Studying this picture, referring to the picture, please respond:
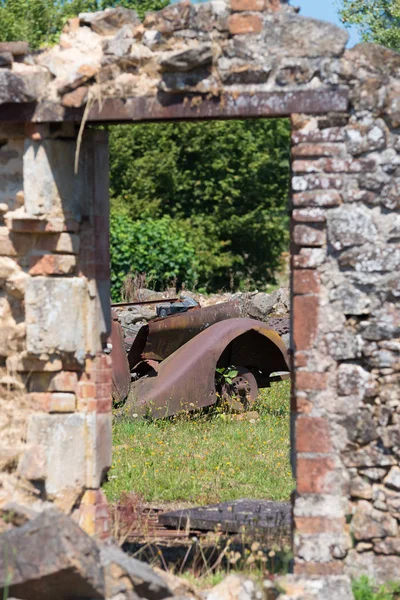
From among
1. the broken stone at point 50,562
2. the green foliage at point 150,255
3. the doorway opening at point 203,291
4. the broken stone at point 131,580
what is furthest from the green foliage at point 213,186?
the broken stone at point 50,562

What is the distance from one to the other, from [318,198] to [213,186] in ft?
70.6

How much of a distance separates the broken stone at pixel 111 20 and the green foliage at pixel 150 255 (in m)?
13.4

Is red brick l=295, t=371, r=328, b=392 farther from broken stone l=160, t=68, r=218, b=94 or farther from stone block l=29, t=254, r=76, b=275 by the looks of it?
broken stone l=160, t=68, r=218, b=94

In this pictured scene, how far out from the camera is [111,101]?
6113mm

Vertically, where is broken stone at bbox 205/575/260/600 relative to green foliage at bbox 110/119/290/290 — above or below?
below

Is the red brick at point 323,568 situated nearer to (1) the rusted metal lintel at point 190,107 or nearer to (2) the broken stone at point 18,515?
(2) the broken stone at point 18,515

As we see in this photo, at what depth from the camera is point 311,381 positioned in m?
5.98

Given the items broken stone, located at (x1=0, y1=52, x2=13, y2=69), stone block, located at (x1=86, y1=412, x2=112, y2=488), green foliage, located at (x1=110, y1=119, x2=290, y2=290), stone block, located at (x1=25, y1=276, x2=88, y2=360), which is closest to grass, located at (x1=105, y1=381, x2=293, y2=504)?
stone block, located at (x1=86, y1=412, x2=112, y2=488)

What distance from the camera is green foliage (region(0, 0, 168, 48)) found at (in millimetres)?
27817

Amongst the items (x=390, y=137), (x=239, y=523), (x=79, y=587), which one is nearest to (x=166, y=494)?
(x=239, y=523)

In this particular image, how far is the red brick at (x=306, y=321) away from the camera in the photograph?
5988mm

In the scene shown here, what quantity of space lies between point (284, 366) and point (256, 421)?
1.05m

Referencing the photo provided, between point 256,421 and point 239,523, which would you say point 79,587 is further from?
point 256,421

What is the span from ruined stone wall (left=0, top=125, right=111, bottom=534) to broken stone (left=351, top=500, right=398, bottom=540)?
162cm
